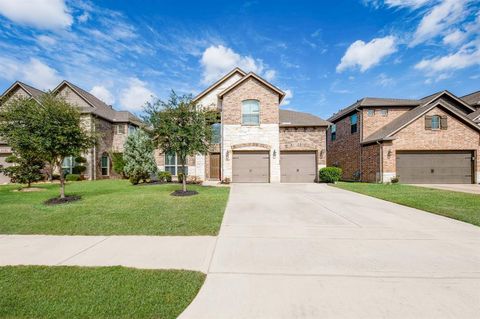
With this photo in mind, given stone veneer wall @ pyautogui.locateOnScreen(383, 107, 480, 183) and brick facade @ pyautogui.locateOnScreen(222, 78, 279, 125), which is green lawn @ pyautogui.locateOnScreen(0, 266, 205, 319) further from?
stone veneer wall @ pyautogui.locateOnScreen(383, 107, 480, 183)

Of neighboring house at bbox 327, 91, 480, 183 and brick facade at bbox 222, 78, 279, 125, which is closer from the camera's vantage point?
neighboring house at bbox 327, 91, 480, 183

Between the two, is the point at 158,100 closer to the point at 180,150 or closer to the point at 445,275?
the point at 180,150

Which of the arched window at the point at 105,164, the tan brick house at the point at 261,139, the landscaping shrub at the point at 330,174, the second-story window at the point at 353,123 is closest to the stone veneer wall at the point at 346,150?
the second-story window at the point at 353,123

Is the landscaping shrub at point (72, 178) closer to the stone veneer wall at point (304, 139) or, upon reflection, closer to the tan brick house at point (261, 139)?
the tan brick house at point (261, 139)

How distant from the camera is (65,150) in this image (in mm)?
8883

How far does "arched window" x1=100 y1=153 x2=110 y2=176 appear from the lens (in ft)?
69.7

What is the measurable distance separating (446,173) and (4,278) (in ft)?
76.4

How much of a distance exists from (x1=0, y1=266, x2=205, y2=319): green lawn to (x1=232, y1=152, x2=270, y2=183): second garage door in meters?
13.2

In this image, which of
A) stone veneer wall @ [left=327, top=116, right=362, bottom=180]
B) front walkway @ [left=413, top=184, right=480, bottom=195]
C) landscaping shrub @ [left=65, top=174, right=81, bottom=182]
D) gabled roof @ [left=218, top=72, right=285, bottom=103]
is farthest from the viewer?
stone veneer wall @ [left=327, top=116, right=362, bottom=180]

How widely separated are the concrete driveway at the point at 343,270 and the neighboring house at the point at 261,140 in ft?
33.4

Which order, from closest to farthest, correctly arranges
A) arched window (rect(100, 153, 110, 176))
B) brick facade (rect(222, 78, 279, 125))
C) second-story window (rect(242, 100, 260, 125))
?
1. brick facade (rect(222, 78, 279, 125))
2. second-story window (rect(242, 100, 260, 125))
3. arched window (rect(100, 153, 110, 176))

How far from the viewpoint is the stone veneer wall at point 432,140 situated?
16.1 m

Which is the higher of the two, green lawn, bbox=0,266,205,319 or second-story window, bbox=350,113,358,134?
second-story window, bbox=350,113,358,134

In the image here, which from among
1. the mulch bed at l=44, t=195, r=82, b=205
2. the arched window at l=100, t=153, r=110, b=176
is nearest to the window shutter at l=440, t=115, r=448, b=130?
the mulch bed at l=44, t=195, r=82, b=205
